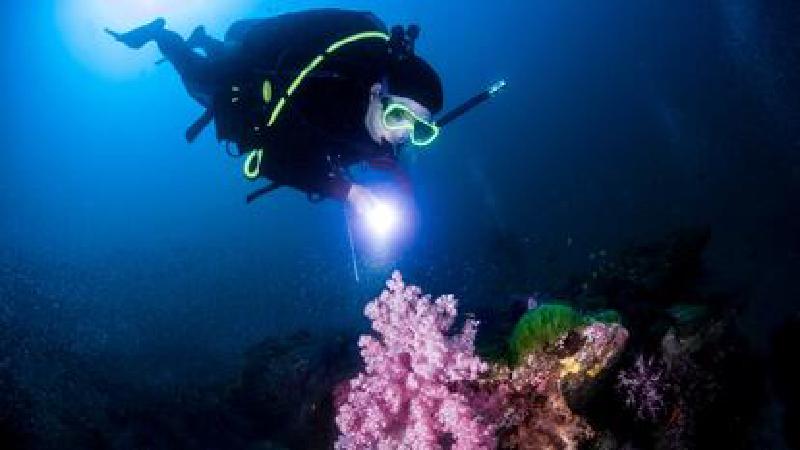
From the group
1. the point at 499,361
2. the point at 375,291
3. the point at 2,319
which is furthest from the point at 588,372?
the point at 375,291

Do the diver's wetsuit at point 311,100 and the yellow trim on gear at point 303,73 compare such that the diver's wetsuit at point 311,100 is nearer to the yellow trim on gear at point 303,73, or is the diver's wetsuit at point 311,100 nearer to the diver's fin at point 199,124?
the yellow trim on gear at point 303,73

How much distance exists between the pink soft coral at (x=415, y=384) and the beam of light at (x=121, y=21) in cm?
4349

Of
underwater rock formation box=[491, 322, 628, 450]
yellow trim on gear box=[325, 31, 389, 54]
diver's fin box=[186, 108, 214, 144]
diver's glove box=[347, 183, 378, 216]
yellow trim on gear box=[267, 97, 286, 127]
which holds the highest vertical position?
diver's fin box=[186, 108, 214, 144]

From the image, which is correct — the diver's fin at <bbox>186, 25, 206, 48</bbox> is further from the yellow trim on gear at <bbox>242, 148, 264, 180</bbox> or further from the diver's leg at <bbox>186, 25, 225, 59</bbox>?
the yellow trim on gear at <bbox>242, 148, 264, 180</bbox>

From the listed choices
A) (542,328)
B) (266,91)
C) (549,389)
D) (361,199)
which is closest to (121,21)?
(266,91)

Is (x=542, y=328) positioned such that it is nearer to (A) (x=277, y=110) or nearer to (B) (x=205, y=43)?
(A) (x=277, y=110)

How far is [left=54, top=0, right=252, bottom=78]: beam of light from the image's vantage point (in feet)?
146

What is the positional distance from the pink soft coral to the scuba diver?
2.92 feet

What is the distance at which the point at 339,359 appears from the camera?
16.3 ft

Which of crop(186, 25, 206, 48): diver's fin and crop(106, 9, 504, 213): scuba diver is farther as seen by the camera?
crop(186, 25, 206, 48): diver's fin

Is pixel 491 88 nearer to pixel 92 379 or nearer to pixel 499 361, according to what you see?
pixel 499 361

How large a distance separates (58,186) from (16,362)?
43.5 metres

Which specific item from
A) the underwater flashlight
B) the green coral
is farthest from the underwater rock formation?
the underwater flashlight

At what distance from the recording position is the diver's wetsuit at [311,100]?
13.1 feet
